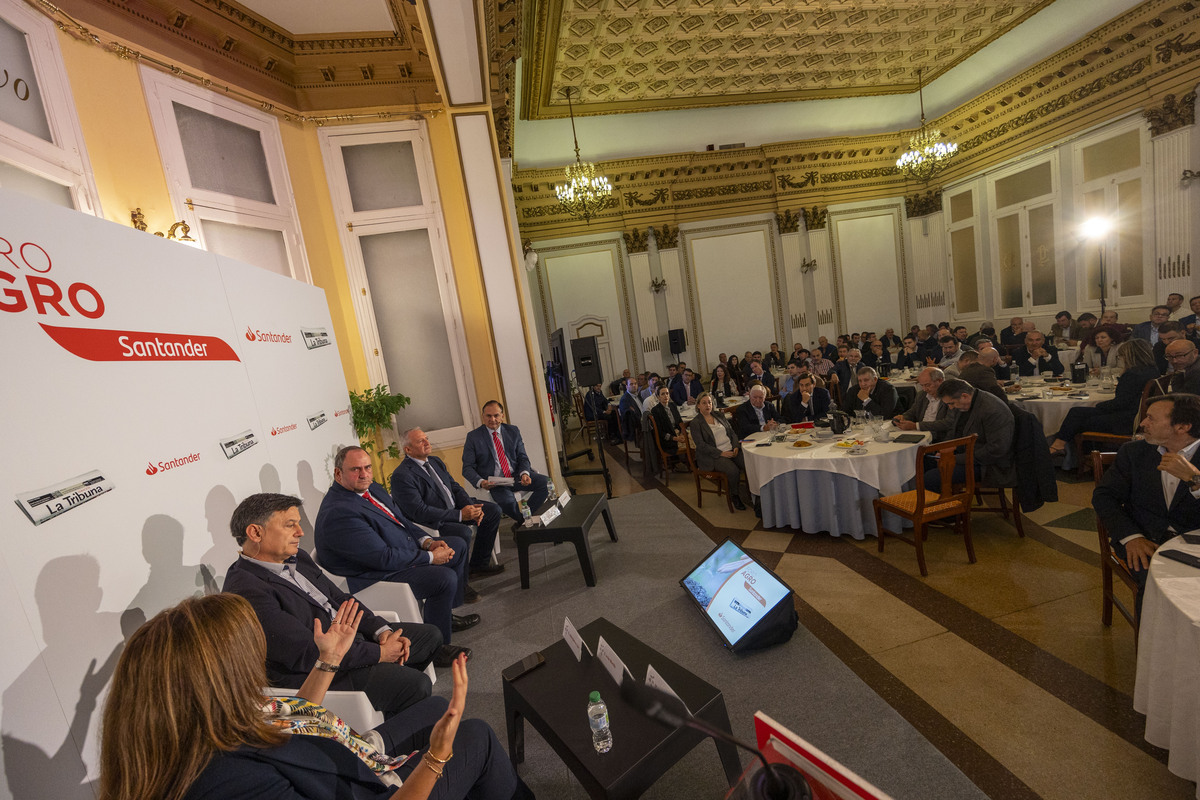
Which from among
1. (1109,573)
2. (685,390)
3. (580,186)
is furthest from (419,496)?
(580,186)

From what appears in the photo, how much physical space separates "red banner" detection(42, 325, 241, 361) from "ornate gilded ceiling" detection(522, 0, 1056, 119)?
5844 mm

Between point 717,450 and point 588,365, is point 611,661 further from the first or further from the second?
point 588,365

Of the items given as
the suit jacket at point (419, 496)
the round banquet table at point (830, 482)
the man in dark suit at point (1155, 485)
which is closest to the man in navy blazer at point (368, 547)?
the suit jacket at point (419, 496)

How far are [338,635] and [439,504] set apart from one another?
2.15m

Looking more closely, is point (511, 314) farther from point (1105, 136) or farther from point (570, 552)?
point (1105, 136)

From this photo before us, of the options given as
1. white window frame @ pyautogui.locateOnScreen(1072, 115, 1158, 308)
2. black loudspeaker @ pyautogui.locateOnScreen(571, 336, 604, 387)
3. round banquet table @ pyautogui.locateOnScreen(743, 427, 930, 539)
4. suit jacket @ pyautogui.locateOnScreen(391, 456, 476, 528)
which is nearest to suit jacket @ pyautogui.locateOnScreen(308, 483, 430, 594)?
suit jacket @ pyautogui.locateOnScreen(391, 456, 476, 528)

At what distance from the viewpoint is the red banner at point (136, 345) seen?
6.46 feet

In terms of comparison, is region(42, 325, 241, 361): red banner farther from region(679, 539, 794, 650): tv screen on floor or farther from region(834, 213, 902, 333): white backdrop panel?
region(834, 213, 902, 333): white backdrop panel

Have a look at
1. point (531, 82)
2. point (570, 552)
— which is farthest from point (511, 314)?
point (531, 82)

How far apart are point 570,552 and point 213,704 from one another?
3.43 m

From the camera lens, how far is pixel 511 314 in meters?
5.77

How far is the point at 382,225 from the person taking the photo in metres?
5.55

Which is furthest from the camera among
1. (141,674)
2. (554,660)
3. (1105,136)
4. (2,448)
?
(1105,136)

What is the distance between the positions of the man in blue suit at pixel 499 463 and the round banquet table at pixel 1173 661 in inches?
150
